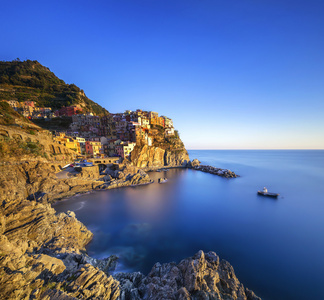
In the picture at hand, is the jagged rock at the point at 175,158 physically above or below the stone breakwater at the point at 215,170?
above

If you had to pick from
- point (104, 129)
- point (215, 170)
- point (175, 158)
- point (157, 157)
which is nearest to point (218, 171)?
point (215, 170)

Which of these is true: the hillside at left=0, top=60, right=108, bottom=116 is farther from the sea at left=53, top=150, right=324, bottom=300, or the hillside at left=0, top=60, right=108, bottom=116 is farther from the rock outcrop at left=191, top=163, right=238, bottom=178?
the sea at left=53, top=150, right=324, bottom=300

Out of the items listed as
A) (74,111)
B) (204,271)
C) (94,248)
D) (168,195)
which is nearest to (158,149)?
(168,195)

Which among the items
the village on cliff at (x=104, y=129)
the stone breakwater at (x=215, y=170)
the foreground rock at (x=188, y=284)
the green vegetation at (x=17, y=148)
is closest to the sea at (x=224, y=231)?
the foreground rock at (x=188, y=284)

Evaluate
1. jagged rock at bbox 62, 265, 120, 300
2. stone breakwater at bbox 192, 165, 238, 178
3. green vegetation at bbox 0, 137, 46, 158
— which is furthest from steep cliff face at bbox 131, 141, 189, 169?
jagged rock at bbox 62, 265, 120, 300

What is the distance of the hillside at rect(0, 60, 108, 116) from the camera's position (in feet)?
196

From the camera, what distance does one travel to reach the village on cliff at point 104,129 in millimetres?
39906

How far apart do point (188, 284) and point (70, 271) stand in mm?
5136

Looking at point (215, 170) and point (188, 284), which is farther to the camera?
point (215, 170)

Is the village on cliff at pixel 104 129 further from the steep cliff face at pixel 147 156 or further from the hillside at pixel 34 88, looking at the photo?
the hillside at pixel 34 88

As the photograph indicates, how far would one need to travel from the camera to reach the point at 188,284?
263 inches

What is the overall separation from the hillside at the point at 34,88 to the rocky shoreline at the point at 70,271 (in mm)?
59381

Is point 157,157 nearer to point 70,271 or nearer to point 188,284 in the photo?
point 188,284

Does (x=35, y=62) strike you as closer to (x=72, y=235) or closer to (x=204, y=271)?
(x=72, y=235)
